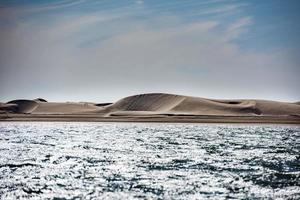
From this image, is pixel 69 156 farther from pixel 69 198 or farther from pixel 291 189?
pixel 291 189

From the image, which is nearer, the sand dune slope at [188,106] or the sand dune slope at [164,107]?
the sand dune slope at [164,107]

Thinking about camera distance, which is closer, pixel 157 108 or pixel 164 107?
pixel 164 107

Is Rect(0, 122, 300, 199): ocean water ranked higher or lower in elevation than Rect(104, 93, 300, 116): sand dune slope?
lower

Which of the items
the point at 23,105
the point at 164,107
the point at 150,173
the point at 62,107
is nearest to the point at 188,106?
the point at 164,107

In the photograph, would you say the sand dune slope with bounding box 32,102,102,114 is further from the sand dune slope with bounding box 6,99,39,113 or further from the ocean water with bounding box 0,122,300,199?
the ocean water with bounding box 0,122,300,199

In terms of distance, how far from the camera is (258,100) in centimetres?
16475

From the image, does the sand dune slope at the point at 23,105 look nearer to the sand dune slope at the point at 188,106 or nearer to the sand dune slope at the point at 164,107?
the sand dune slope at the point at 164,107

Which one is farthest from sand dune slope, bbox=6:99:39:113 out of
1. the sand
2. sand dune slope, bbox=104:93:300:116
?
sand dune slope, bbox=104:93:300:116

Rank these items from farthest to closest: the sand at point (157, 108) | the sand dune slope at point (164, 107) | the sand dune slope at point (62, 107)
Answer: the sand dune slope at point (62, 107) → the sand dune slope at point (164, 107) → the sand at point (157, 108)

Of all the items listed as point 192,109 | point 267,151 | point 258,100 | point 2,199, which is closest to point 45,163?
point 2,199

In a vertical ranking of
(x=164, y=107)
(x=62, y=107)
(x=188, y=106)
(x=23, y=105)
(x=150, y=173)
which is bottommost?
(x=150, y=173)

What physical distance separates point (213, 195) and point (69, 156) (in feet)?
53.6

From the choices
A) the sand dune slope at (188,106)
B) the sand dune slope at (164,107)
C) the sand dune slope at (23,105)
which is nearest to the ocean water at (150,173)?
the sand dune slope at (164,107)

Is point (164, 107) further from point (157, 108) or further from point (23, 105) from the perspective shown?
point (23, 105)
